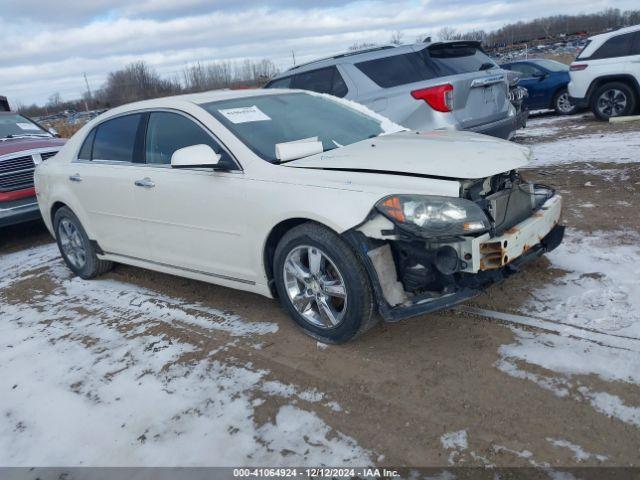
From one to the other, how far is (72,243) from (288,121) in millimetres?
2779

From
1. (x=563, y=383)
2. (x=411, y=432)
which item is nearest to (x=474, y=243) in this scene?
(x=563, y=383)

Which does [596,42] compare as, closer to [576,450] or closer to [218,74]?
[576,450]

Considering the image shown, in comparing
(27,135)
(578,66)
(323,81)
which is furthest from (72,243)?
(578,66)

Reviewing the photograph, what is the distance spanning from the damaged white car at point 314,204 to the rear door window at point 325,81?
234cm

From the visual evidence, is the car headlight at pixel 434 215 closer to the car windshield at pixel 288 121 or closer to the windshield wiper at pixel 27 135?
the car windshield at pixel 288 121

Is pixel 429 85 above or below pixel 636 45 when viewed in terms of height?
below

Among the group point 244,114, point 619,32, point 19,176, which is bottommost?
point 19,176

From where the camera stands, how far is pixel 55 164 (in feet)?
18.1

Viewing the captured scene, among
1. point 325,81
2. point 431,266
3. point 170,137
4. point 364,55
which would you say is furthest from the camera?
point 325,81

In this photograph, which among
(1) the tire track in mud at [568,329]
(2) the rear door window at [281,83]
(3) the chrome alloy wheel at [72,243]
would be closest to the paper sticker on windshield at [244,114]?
(1) the tire track in mud at [568,329]

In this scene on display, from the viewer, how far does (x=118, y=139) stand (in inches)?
190

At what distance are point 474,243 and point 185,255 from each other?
2.25 metres

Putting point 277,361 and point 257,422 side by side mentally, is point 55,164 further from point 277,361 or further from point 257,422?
point 257,422

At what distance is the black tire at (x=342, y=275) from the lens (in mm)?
3273
